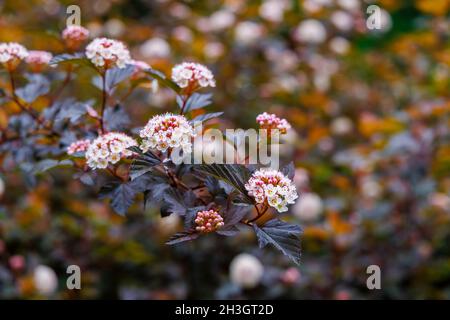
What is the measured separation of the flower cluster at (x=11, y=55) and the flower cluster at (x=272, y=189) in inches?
21.3

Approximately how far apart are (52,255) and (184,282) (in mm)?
457

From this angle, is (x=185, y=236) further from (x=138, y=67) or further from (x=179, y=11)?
(x=179, y=11)

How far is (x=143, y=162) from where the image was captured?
879 millimetres

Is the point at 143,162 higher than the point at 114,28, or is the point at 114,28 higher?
the point at 114,28

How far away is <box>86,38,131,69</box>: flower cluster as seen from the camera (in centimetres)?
103

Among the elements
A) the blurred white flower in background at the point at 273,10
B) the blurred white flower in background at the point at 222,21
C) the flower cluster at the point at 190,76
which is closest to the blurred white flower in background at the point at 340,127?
the blurred white flower in background at the point at 273,10

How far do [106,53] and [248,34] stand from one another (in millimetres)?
1852

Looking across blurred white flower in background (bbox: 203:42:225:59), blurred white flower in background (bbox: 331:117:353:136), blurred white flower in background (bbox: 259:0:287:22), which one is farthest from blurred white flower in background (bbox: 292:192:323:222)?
blurred white flower in background (bbox: 259:0:287:22)

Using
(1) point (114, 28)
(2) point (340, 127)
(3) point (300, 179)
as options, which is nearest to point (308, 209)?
(3) point (300, 179)

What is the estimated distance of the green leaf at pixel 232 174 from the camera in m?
0.88

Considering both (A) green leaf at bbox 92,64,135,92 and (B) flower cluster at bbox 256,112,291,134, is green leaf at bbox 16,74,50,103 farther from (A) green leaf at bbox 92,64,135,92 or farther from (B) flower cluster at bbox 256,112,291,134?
(B) flower cluster at bbox 256,112,291,134

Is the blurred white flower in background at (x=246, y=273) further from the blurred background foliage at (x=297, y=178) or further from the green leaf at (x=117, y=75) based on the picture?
the green leaf at (x=117, y=75)

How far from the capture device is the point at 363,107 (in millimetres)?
3107

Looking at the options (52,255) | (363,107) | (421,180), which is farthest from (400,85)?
(52,255)
